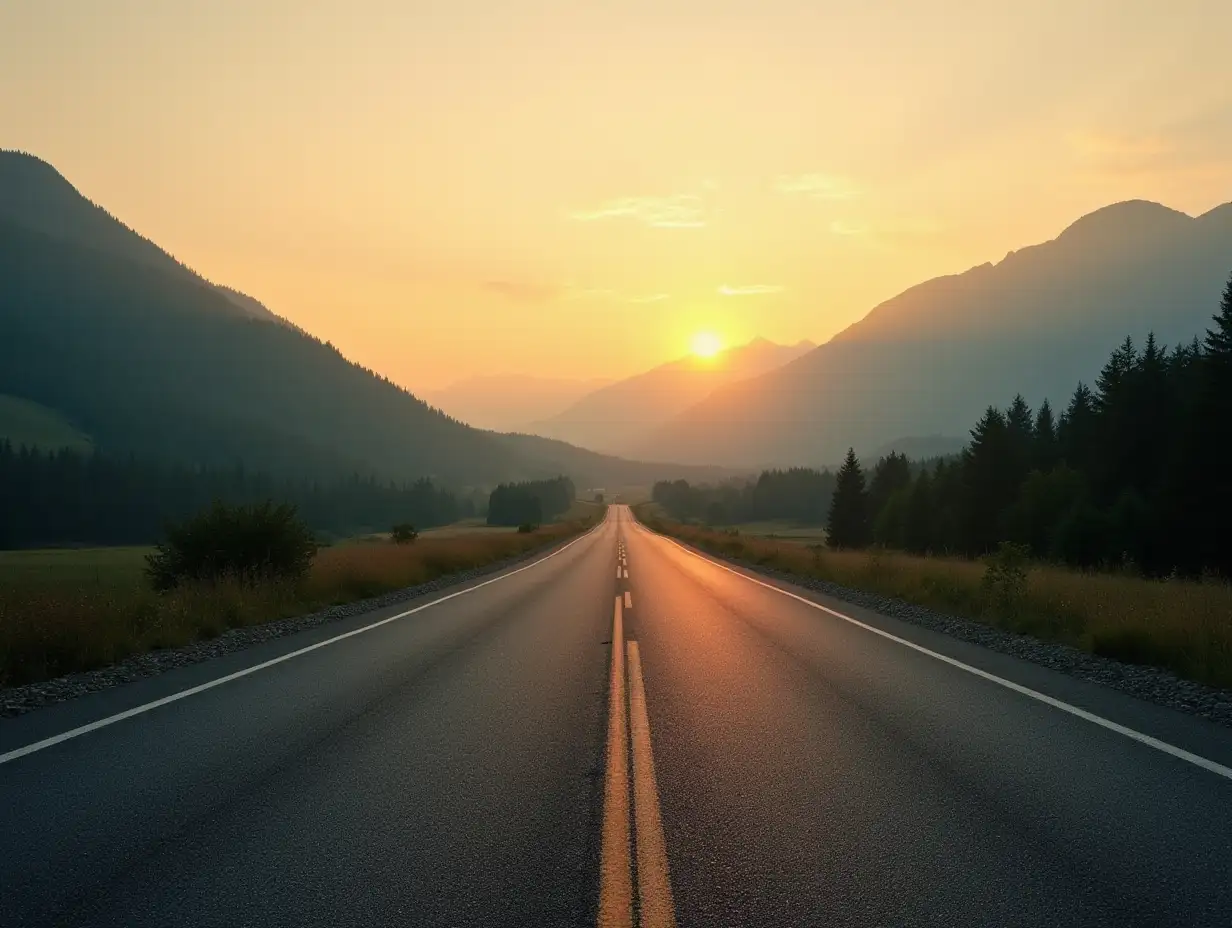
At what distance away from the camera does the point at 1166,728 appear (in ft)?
22.9

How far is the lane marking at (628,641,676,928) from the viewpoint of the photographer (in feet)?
11.7

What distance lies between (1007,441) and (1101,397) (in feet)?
26.0

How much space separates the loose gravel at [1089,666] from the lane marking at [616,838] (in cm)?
539

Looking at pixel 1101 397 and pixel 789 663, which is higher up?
pixel 1101 397

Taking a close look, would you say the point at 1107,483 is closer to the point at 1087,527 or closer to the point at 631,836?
the point at 1087,527

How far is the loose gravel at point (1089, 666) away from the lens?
8062 mm

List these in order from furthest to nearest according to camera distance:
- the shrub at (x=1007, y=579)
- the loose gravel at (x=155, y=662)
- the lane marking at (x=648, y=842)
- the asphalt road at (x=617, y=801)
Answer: the shrub at (x=1007, y=579) → the loose gravel at (x=155, y=662) → the asphalt road at (x=617, y=801) → the lane marking at (x=648, y=842)

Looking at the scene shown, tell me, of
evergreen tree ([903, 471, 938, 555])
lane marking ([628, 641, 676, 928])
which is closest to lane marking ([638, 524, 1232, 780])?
lane marking ([628, 641, 676, 928])

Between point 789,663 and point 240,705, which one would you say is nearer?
point 240,705

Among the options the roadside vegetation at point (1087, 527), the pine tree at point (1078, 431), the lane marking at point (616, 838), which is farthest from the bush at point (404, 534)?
the pine tree at point (1078, 431)

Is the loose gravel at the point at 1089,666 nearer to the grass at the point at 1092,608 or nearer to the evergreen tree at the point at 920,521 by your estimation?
the grass at the point at 1092,608

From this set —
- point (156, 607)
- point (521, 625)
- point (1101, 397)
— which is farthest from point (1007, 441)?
point (156, 607)

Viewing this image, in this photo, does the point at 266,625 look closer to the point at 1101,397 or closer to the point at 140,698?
the point at 140,698

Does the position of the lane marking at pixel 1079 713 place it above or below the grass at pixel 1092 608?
below
